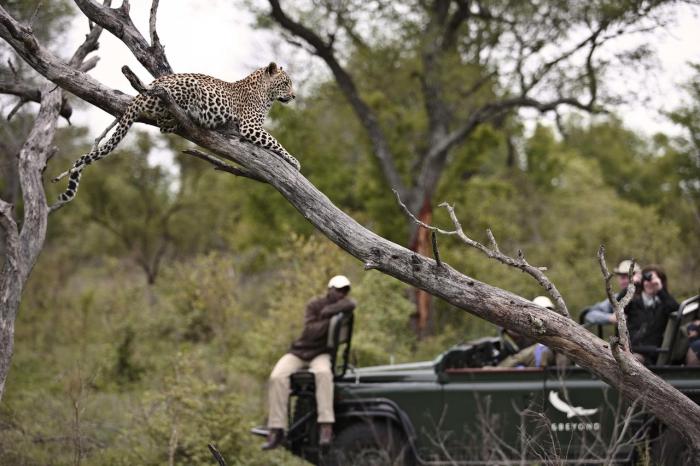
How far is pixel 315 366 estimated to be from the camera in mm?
8492

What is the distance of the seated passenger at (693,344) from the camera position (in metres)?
7.84

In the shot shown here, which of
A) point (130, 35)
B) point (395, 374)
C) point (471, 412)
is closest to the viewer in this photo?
point (130, 35)

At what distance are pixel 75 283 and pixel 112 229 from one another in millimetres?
2598

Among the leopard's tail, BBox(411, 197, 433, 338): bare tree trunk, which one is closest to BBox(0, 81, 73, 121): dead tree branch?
the leopard's tail

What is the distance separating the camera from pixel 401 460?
810cm

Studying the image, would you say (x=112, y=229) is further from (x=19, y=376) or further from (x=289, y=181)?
(x=289, y=181)

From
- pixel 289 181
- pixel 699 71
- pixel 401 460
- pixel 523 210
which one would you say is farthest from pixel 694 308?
pixel 523 210

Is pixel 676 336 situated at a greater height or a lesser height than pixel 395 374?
greater

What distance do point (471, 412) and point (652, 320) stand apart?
1.78 metres

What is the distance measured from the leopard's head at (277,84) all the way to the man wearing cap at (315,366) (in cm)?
206

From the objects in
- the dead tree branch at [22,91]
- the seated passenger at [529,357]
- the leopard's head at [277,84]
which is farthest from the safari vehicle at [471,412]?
the dead tree branch at [22,91]

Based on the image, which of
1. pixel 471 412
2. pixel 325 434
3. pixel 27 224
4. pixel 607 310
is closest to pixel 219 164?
pixel 27 224

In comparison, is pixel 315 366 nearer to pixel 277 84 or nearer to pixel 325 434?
pixel 325 434

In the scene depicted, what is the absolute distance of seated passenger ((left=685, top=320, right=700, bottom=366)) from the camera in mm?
7844
